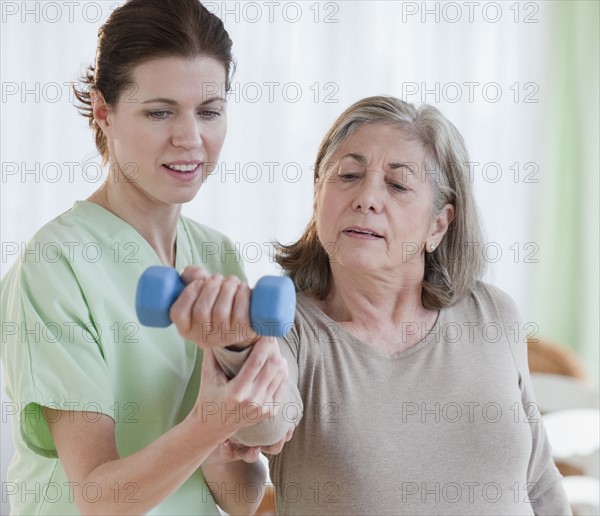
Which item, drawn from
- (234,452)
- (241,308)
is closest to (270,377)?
(241,308)

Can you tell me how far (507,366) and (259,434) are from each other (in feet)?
1.62

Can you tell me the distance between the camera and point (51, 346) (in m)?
1.26

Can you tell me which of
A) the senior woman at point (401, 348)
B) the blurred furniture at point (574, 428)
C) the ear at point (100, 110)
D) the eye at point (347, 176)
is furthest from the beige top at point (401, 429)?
the blurred furniture at point (574, 428)

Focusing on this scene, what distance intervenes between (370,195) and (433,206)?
15 cm

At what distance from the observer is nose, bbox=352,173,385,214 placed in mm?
1447

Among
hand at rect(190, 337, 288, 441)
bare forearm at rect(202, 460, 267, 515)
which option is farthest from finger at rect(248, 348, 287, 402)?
bare forearm at rect(202, 460, 267, 515)

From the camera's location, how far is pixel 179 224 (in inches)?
61.7

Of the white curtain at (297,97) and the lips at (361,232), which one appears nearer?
the lips at (361,232)

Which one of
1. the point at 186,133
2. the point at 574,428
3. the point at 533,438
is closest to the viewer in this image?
the point at 186,133

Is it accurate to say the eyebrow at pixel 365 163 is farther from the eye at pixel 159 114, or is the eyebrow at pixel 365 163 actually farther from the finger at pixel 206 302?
the finger at pixel 206 302

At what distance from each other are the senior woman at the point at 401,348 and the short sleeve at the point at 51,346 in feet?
0.84

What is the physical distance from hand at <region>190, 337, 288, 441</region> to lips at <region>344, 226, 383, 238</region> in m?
0.35

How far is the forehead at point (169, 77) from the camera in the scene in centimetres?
135

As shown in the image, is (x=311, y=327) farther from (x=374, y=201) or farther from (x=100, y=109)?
(x=100, y=109)
